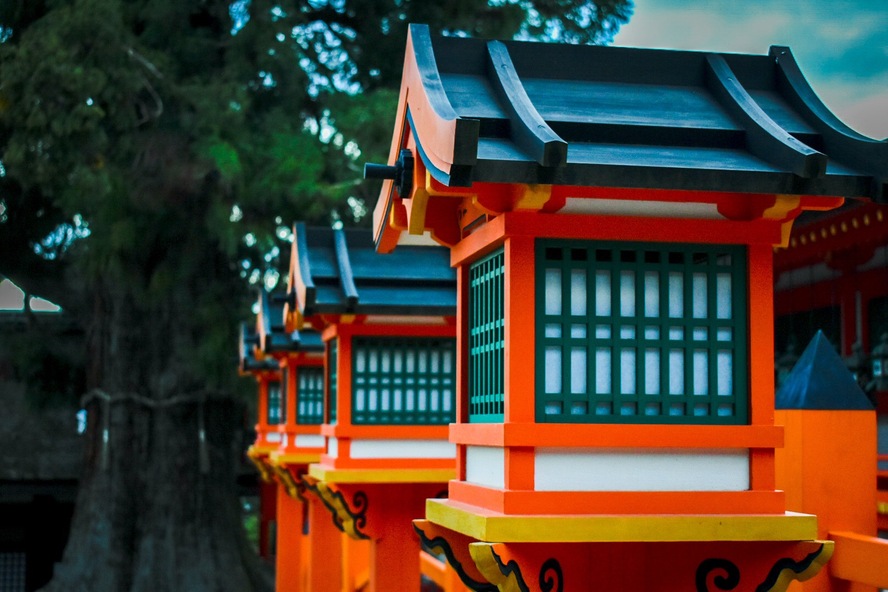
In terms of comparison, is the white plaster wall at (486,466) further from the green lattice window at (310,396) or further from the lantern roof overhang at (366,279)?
the green lattice window at (310,396)

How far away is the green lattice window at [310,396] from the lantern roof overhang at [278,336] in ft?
1.33

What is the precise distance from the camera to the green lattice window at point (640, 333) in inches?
194

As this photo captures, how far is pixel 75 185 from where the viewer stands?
48.5 feet

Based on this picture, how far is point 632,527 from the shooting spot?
15.4 feet

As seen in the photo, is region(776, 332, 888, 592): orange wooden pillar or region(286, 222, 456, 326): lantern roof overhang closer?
region(776, 332, 888, 592): orange wooden pillar

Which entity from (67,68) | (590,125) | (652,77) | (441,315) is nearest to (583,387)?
(590,125)

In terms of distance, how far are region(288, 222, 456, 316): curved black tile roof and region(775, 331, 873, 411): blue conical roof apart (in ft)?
10.3

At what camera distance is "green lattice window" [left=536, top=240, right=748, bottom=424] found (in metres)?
4.93

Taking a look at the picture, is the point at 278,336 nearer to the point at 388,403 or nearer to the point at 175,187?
the point at 175,187

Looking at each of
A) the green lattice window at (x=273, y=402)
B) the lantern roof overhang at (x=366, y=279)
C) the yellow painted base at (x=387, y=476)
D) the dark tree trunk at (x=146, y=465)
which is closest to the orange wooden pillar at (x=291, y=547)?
the green lattice window at (x=273, y=402)

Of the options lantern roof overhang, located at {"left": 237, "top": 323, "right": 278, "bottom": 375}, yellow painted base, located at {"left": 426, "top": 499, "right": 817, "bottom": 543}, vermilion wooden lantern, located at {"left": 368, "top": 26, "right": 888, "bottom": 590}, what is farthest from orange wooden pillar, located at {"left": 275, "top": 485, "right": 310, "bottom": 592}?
yellow painted base, located at {"left": 426, "top": 499, "right": 817, "bottom": 543}

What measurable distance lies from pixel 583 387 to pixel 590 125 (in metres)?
1.06

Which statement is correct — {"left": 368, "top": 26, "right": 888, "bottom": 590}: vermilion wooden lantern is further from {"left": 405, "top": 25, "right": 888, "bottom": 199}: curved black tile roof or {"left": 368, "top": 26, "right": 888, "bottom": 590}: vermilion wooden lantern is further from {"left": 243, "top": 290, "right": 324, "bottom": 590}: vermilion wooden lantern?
{"left": 243, "top": 290, "right": 324, "bottom": 590}: vermilion wooden lantern

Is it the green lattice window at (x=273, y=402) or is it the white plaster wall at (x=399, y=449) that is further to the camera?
the green lattice window at (x=273, y=402)
